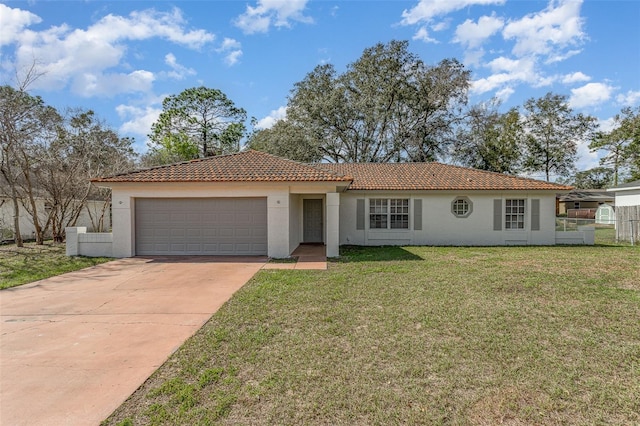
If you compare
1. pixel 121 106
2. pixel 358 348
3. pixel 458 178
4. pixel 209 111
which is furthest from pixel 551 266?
pixel 209 111

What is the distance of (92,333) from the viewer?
17.2 feet

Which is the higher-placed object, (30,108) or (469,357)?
(30,108)

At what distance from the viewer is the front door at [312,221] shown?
17.2 m

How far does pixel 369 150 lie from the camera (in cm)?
3111

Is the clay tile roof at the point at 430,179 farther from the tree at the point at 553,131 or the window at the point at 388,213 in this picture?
the tree at the point at 553,131

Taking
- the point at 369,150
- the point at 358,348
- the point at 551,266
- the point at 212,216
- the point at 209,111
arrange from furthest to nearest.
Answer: the point at 209,111 → the point at 369,150 → the point at 212,216 → the point at 551,266 → the point at 358,348

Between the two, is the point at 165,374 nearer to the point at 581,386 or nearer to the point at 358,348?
the point at 358,348

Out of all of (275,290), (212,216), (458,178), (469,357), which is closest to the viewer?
(469,357)

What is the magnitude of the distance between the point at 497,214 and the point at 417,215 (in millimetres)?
3771

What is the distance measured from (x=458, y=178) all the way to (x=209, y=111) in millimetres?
27682

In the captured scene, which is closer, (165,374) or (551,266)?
(165,374)

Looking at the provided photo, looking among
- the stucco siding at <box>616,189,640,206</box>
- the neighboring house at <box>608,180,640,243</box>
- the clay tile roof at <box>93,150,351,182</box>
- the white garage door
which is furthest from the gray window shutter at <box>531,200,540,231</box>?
the white garage door

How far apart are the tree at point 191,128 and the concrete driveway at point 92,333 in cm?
2658

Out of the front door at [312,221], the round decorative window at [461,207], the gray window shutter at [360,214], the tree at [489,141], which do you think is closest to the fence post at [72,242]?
the front door at [312,221]
